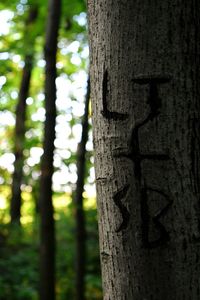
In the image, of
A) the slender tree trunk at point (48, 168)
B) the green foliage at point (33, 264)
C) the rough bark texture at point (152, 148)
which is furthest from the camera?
the green foliage at point (33, 264)

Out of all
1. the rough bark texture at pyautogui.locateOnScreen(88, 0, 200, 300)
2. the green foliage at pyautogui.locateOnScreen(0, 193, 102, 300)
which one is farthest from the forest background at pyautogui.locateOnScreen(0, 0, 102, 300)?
the rough bark texture at pyautogui.locateOnScreen(88, 0, 200, 300)

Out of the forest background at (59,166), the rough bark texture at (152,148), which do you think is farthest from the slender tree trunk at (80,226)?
the rough bark texture at (152,148)

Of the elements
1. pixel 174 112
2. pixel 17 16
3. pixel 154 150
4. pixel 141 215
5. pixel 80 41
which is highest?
pixel 17 16

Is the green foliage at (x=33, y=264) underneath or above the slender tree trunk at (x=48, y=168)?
underneath

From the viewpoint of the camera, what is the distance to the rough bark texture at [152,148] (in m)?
1.26

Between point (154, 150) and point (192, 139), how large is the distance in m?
0.12

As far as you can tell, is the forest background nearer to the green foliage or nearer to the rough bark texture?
the green foliage

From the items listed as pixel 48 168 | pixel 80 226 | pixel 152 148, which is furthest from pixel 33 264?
pixel 152 148

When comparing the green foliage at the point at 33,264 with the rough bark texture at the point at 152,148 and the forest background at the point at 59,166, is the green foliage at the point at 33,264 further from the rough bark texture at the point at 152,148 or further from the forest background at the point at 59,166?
the rough bark texture at the point at 152,148

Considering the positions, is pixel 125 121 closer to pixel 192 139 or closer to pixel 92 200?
pixel 192 139

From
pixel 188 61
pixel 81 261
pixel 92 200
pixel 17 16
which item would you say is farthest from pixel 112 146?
pixel 92 200

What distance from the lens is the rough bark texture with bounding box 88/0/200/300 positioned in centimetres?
126

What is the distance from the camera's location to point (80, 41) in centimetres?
719

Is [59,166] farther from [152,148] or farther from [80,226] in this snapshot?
[152,148]
